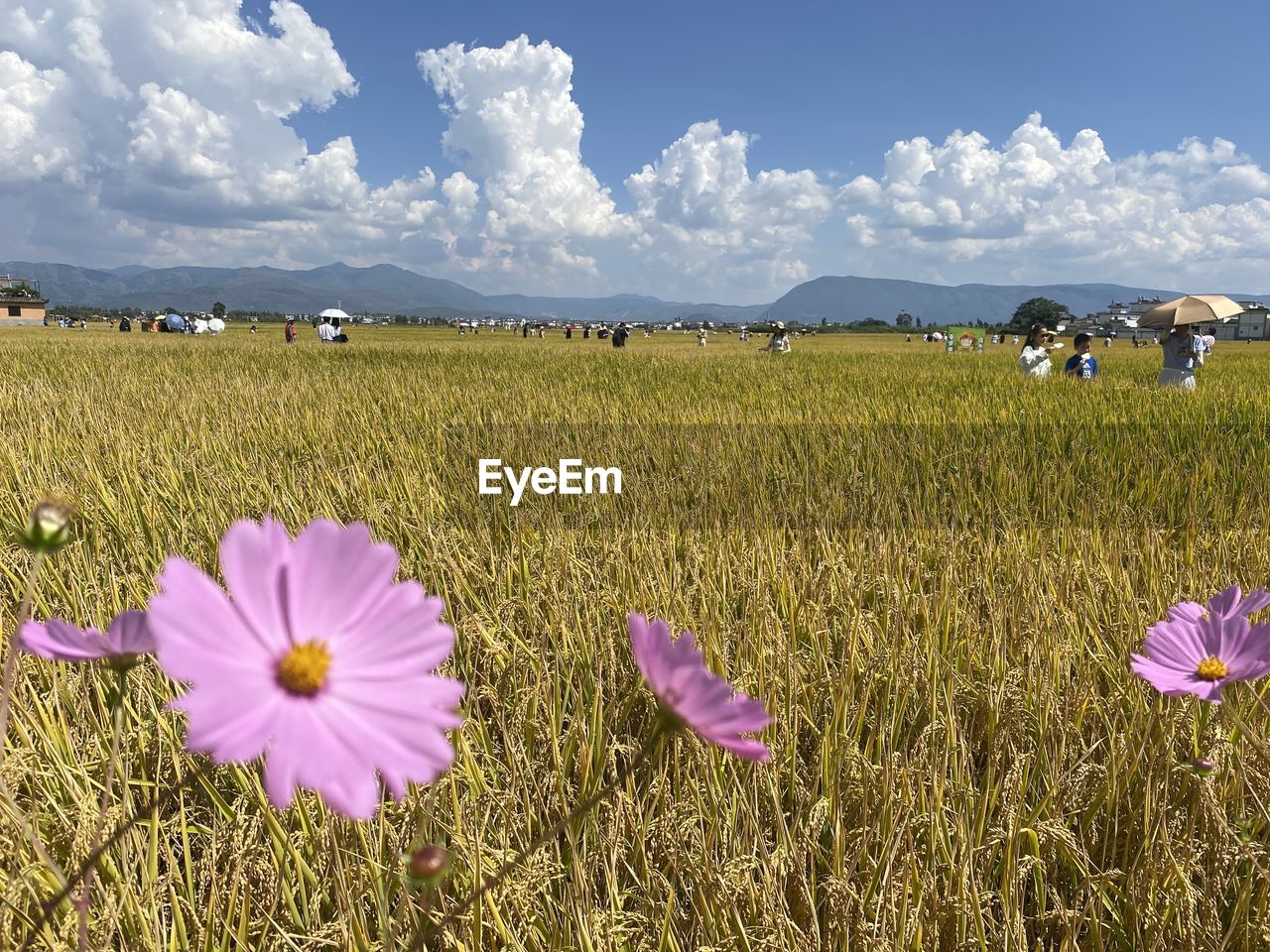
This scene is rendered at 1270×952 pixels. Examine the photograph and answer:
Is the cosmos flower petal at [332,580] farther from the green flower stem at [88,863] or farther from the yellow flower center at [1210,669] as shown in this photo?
the yellow flower center at [1210,669]

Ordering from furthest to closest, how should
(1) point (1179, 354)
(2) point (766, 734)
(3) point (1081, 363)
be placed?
(3) point (1081, 363) < (1) point (1179, 354) < (2) point (766, 734)

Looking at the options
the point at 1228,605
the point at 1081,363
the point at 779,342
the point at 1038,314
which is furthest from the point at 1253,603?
the point at 1038,314

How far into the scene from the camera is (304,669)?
34 centimetres

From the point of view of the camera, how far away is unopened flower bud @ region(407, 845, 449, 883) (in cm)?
36

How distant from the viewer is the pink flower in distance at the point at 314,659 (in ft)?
0.96

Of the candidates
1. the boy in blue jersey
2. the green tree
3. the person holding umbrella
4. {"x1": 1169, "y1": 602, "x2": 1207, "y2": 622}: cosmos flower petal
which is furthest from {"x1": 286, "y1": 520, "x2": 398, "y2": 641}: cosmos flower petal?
the green tree

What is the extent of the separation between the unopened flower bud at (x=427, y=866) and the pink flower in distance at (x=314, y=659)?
72 millimetres

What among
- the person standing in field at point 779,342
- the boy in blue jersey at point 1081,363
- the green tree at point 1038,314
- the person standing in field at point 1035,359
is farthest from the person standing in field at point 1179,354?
the green tree at point 1038,314

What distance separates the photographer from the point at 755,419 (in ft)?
16.6

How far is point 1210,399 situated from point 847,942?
666 centimetres

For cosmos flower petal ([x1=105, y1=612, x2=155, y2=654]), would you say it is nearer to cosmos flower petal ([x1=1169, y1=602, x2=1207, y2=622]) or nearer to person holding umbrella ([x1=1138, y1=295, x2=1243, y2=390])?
cosmos flower petal ([x1=1169, y1=602, x2=1207, y2=622])
